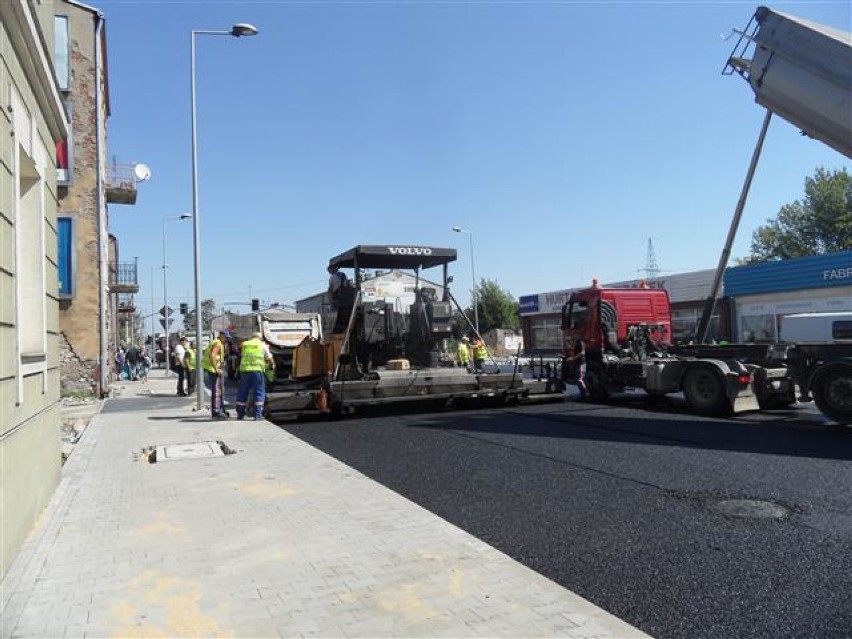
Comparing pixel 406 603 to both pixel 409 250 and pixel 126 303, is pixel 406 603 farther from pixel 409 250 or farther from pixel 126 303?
pixel 126 303

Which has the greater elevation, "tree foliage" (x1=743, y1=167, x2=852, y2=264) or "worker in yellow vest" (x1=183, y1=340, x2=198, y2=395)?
"tree foliage" (x1=743, y1=167, x2=852, y2=264)

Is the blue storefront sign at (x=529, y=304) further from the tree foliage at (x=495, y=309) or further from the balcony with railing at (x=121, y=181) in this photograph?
the balcony with railing at (x=121, y=181)

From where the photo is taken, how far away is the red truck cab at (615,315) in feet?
48.9

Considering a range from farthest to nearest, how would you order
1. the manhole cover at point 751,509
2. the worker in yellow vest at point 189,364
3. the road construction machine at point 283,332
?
the road construction machine at point 283,332
the worker in yellow vest at point 189,364
the manhole cover at point 751,509

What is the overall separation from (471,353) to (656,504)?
30.8ft

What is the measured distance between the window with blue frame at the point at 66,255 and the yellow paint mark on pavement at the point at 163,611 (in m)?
16.7

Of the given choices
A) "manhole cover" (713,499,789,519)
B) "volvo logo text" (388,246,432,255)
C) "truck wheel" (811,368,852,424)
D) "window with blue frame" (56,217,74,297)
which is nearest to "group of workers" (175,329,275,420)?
"volvo logo text" (388,246,432,255)

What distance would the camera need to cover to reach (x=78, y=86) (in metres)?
19.6

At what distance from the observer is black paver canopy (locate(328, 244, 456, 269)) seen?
12.7 meters

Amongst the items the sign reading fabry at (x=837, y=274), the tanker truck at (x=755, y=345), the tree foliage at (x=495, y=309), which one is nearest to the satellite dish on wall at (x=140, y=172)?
the tanker truck at (x=755, y=345)

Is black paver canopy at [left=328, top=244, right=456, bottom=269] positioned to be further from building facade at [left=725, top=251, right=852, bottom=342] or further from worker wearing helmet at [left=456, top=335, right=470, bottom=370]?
building facade at [left=725, top=251, right=852, bottom=342]

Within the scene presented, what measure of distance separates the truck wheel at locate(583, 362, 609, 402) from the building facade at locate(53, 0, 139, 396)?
13.1 metres

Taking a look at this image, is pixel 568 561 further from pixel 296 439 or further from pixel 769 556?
pixel 296 439

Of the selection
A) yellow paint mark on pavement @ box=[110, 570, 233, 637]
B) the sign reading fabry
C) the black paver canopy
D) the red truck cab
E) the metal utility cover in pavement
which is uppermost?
the sign reading fabry
